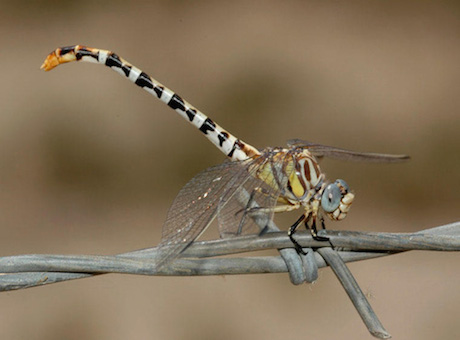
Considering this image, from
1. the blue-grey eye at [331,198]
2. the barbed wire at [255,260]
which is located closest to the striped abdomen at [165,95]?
the blue-grey eye at [331,198]

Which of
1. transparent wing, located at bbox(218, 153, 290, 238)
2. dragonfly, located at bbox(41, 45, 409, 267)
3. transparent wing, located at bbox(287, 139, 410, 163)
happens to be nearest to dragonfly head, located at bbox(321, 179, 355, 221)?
dragonfly, located at bbox(41, 45, 409, 267)

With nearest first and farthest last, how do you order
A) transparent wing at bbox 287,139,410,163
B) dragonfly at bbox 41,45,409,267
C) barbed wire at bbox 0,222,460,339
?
barbed wire at bbox 0,222,460,339
dragonfly at bbox 41,45,409,267
transparent wing at bbox 287,139,410,163

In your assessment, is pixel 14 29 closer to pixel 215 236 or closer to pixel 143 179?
pixel 143 179

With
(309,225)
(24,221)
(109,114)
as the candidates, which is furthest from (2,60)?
(309,225)

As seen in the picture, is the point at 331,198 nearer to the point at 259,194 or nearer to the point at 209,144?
the point at 259,194

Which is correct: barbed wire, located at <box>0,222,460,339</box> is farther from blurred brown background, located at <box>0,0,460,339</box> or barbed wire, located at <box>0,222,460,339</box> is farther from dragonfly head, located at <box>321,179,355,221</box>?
blurred brown background, located at <box>0,0,460,339</box>

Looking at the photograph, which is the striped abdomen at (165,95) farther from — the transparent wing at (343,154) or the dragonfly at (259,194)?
the transparent wing at (343,154)
